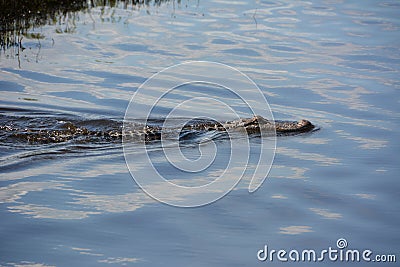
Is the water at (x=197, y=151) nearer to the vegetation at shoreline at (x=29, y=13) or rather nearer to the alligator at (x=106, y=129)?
the alligator at (x=106, y=129)

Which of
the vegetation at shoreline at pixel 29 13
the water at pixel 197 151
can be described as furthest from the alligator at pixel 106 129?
the vegetation at shoreline at pixel 29 13

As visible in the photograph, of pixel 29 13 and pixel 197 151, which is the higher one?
pixel 29 13

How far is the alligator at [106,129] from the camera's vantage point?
8234 mm

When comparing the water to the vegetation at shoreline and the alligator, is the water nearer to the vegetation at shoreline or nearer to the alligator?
the alligator

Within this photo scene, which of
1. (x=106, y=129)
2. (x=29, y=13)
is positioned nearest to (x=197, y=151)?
(x=106, y=129)

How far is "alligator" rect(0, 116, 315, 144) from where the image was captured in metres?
8.23

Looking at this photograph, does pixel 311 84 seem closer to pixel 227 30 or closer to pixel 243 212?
pixel 227 30

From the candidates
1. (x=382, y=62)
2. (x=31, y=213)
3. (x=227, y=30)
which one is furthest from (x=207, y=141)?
(x=227, y=30)

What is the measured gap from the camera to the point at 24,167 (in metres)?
7.24

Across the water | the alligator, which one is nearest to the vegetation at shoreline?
the water

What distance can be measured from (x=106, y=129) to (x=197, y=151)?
51.2 inches

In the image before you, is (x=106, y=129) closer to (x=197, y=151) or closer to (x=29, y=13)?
(x=197, y=151)

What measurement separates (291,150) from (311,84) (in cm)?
311

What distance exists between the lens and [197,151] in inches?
314
